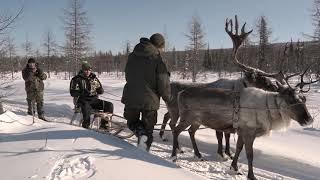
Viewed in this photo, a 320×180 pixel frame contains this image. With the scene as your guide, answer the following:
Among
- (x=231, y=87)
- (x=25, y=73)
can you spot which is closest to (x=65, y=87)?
(x=25, y=73)

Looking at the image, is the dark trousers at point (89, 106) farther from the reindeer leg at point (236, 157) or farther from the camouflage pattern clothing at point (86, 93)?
the reindeer leg at point (236, 157)

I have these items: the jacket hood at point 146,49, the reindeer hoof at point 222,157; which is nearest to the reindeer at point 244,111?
the reindeer hoof at point 222,157

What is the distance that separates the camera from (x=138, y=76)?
6.85m

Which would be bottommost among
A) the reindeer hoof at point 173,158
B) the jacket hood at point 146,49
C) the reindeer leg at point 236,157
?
the reindeer hoof at point 173,158

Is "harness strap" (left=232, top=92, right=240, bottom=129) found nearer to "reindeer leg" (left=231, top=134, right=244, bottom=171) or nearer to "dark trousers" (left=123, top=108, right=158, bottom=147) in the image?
"reindeer leg" (left=231, top=134, right=244, bottom=171)

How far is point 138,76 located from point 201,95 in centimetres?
199

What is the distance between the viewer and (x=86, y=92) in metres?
10.0

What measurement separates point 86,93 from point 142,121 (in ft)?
10.8

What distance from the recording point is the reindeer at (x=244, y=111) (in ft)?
24.4

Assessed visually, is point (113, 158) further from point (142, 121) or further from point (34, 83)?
point (34, 83)

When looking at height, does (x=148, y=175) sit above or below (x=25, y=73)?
below

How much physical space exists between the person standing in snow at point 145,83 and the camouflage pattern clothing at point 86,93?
2927 mm

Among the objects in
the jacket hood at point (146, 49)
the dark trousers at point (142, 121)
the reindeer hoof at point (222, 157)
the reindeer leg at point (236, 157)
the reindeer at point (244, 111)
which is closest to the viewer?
the jacket hood at point (146, 49)

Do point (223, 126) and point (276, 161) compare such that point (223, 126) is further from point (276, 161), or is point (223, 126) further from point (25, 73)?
point (25, 73)
